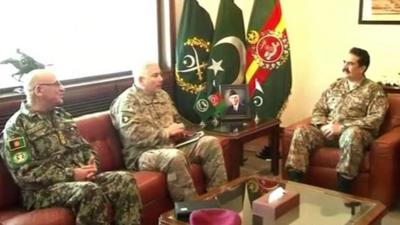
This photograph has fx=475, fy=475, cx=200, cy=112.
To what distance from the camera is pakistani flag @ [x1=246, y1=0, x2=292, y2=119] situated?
4.09 meters

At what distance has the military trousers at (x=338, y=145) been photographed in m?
3.22

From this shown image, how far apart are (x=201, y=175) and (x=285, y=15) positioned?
214cm

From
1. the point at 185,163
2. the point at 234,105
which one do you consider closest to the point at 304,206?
the point at 185,163

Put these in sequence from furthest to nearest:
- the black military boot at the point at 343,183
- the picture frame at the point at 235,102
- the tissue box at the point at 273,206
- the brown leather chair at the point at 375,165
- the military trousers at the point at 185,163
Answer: the picture frame at the point at 235,102 < the black military boot at the point at 343,183 < the brown leather chair at the point at 375,165 < the military trousers at the point at 185,163 < the tissue box at the point at 273,206

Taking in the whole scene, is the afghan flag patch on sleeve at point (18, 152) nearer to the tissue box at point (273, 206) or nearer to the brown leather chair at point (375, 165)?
the tissue box at point (273, 206)

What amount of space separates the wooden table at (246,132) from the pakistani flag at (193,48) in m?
0.47

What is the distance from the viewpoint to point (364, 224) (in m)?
2.21

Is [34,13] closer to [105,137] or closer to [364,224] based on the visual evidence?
[105,137]

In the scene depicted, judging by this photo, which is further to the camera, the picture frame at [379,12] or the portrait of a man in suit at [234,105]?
the picture frame at [379,12]

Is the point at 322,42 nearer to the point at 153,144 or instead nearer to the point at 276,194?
the point at 153,144

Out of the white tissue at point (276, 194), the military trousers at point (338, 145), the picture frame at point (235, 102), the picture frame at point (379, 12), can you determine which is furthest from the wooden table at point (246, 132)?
the picture frame at point (379, 12)

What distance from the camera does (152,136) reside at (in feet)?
10.2

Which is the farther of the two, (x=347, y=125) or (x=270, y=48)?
(x=270, y=48)

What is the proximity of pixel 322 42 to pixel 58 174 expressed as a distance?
287 centimetres
